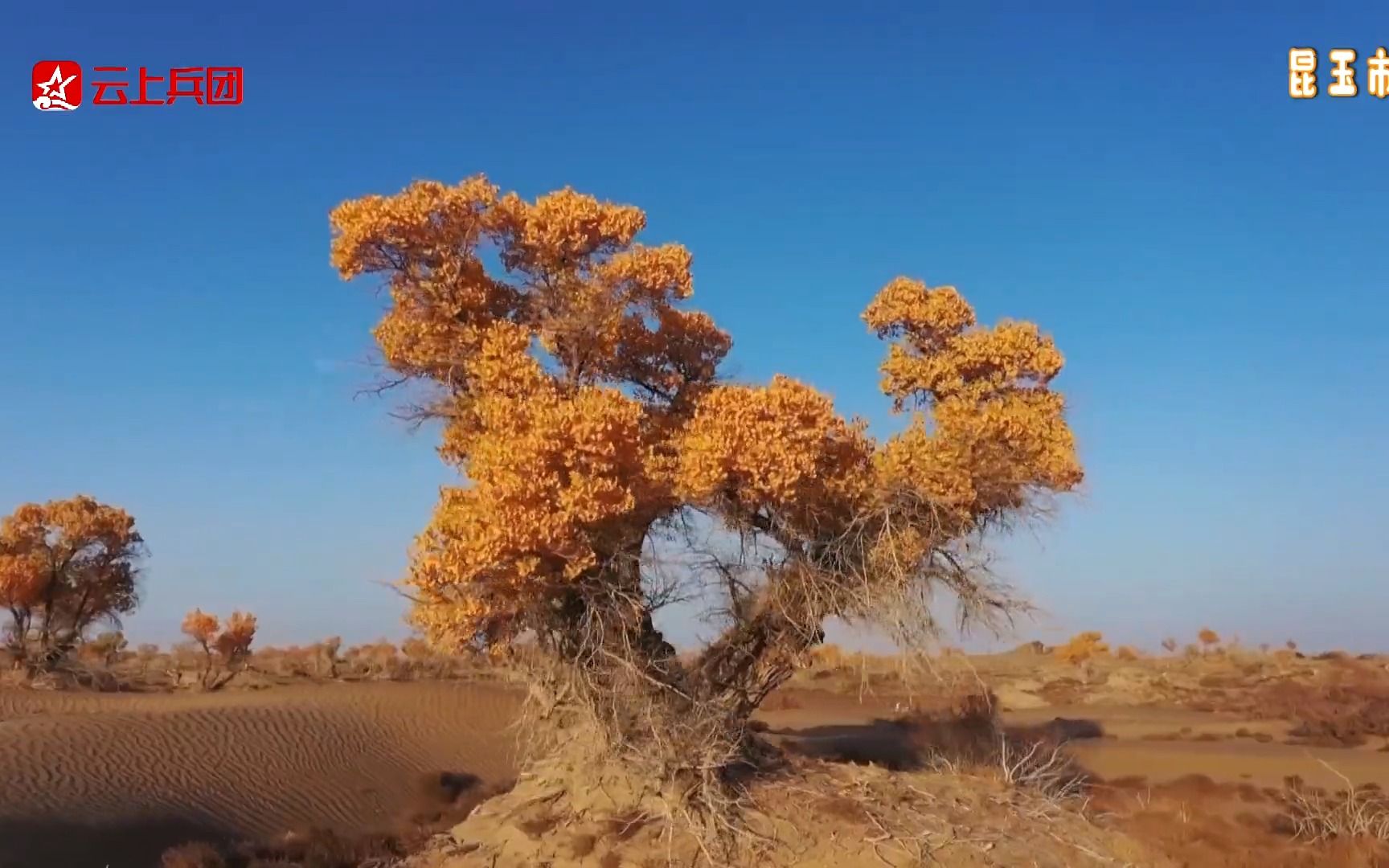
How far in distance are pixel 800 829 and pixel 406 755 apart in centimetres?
1311

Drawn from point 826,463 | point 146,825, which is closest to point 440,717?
point 146,825

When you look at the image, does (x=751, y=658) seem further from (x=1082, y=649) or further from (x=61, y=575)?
(x=1082, y=649)

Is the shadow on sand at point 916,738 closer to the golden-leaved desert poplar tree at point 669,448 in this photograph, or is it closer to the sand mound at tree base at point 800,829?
the sand mound at tree base at point 800,829

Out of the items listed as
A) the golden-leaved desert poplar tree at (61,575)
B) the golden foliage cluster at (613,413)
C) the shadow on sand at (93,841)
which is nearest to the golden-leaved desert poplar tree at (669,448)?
the golden foliage cluster at (613,413)

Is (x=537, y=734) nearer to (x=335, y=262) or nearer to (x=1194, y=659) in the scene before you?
(x=335, y=262)

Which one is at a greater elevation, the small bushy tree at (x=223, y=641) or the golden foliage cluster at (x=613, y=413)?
the golden foliage cluster at (x=613, y=413)

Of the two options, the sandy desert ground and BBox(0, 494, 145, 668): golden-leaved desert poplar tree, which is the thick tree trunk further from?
BBox(0, 494, 145, 668): golden-leaved desert poplar tree

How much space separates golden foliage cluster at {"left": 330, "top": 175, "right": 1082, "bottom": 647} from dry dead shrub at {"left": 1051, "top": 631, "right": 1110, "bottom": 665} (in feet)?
120

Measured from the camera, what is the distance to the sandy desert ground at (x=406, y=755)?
15.3m

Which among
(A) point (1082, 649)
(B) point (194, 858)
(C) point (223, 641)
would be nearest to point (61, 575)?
(C) point (223, 641)

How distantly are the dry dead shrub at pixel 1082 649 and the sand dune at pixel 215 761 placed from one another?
102 ft

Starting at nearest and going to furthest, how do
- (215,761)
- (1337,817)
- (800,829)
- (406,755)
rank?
(800,829) → (1337,817) → (215,761) → (406,755)

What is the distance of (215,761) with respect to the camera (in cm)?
2008

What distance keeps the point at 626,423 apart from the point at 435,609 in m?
2.76
